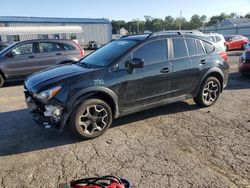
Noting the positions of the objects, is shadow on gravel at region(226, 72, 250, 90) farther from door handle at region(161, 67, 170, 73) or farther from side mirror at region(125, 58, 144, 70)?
side mirror at region(125, 58, 144, 70)

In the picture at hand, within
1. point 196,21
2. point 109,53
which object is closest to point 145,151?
point 109,53

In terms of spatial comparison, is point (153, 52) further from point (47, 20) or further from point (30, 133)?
point (47, 20)

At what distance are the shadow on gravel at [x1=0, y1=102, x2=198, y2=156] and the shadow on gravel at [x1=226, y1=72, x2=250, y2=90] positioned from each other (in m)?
2.82

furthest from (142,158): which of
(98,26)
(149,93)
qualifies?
(98,26)

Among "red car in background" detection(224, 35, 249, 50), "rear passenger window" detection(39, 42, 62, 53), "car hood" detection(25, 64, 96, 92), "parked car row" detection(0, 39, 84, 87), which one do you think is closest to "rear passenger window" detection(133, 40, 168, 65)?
"car hood" detection(25, 64, 96, 92)

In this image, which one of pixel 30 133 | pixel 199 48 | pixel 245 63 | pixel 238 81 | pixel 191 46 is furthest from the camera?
pixel 245 63

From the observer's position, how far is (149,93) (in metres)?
4.95

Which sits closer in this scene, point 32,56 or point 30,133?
point 30,133

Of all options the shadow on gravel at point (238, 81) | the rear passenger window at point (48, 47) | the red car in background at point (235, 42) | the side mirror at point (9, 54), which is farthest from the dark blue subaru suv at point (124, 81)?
the red car in background at point (235, 42)

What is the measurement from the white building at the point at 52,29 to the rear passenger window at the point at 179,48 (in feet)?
111

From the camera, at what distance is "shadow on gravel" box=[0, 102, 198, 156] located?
4.23 metres

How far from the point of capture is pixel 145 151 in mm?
3920

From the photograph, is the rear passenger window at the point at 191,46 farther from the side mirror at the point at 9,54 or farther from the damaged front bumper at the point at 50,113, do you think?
the side mirror at the point at 9,54

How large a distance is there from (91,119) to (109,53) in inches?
58.5
